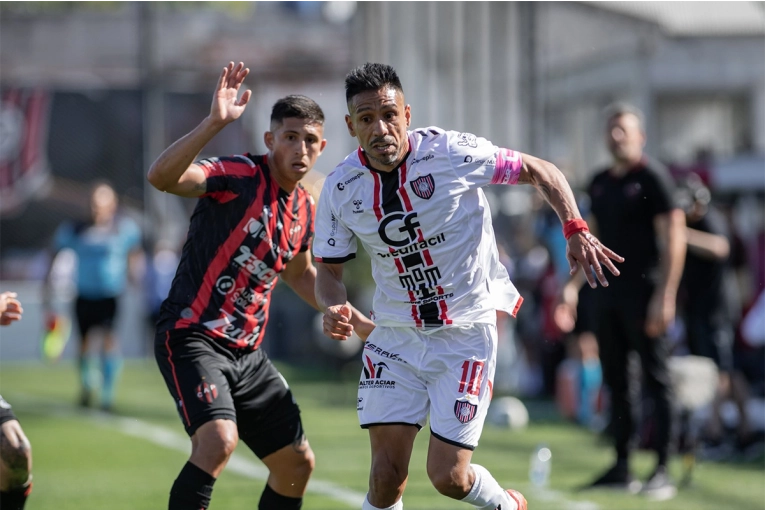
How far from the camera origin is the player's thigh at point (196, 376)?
5418mm

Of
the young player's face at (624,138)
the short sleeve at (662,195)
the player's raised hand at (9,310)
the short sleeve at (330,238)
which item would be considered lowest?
the player's raised hand at (9,310)

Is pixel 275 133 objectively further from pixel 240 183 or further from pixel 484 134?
pixel 484 134

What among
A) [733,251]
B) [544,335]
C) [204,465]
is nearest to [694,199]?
[733,251]

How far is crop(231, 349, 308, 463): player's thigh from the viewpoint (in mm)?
5805

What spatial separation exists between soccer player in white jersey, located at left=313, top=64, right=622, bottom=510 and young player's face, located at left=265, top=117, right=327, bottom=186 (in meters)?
0.44

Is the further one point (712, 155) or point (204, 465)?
point (712, 155)

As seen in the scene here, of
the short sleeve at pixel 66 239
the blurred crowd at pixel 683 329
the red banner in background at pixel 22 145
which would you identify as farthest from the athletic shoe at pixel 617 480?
the red banner in background at pixel 22 145

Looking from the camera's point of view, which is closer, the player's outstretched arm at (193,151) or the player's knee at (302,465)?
the player's outstretched arm at (193,151)

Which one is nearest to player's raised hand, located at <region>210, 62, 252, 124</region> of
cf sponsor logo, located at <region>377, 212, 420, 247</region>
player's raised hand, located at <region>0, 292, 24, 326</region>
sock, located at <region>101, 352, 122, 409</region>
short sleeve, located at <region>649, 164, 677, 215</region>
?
cf sponsor logo, located at <region>377, 212, 420, 247</region>

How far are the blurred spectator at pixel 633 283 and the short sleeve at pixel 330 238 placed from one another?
3139 millimetres

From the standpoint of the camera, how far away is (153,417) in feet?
43.0

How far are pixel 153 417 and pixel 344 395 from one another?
2892 mm

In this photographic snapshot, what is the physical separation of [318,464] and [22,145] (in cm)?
1391

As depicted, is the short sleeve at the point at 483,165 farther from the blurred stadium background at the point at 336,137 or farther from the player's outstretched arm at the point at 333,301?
→ the blurred stadium background at the point at 336,137
